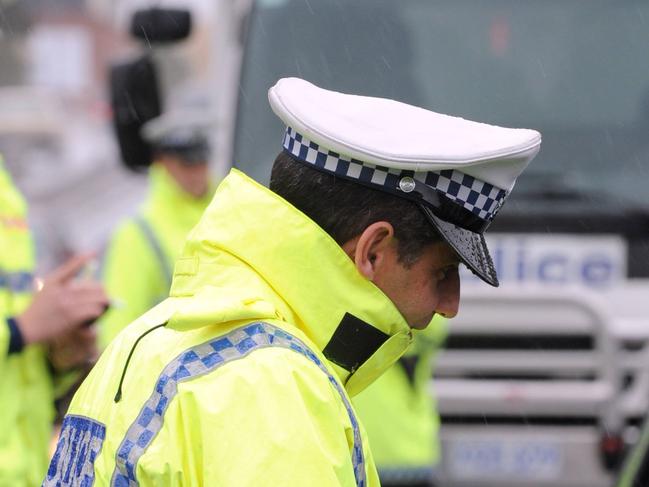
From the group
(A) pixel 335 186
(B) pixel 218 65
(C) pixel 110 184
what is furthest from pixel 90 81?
(A) pixel 335 186

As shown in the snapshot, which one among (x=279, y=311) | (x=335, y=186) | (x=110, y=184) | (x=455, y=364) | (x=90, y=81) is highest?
(x=335, y=186)

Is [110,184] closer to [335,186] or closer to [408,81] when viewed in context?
[408,81]

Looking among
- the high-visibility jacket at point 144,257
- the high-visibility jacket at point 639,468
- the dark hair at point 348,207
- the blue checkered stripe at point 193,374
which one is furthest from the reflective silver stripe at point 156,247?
the blue checkered stripe at point 193,374

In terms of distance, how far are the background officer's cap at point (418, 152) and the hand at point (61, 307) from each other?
1.54 meters

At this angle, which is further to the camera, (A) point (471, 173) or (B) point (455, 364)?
(B) point (455, 364)

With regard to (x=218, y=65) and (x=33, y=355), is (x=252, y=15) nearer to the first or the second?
(x=218, y=65)

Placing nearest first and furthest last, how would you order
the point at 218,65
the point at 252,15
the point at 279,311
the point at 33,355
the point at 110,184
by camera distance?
the point at 279,311
the point at 33,355
the point at 252,15
the point at 218,65
the point at 110,184

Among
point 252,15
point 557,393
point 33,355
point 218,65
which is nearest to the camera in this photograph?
point 33,355

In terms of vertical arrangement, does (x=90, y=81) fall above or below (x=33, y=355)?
below

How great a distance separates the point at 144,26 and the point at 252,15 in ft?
1.57

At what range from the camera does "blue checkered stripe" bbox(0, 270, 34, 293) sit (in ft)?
10.8

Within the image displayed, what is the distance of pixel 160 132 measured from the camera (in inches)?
225

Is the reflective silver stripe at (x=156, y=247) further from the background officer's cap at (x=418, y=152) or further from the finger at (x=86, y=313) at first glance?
the background officer's cap at (x=418, y=152)

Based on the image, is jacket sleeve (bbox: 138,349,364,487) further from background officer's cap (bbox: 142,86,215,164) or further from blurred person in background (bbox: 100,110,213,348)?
background officer's cap (bbox: 142,86,215,164)
